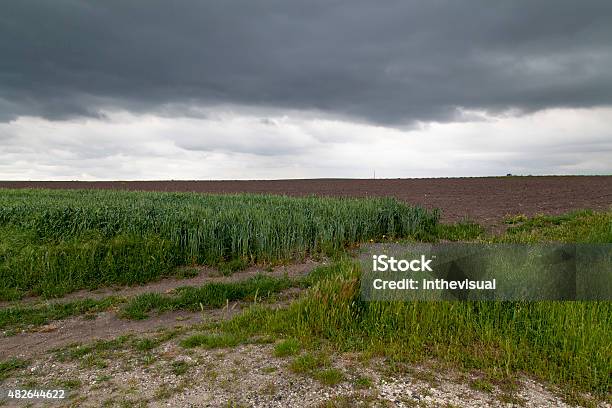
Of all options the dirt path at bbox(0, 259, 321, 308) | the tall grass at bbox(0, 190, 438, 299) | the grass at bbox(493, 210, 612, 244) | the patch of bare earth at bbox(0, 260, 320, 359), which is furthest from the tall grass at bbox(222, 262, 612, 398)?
the tall grass at bbox(0, 190, 438, 299)

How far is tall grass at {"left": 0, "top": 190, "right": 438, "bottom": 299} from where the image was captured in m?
10.3

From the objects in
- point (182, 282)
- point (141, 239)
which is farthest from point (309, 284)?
point (141, 239)

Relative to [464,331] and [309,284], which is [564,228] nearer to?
[309,284]

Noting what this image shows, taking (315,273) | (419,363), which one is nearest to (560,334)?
(419,363)

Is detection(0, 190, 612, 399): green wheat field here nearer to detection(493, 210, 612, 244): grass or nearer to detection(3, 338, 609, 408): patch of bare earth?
detection(493, 210, 612, 244): grass

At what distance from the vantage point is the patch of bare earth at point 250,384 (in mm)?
4473

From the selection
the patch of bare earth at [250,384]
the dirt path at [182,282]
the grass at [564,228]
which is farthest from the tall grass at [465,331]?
the grass at [564,228]

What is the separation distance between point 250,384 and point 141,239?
8231mm

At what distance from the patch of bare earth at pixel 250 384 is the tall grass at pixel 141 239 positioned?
5.19 metres

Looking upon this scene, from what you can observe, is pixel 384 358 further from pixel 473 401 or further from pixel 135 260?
pixel 135 260

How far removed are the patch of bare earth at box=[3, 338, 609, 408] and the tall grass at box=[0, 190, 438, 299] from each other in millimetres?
5195

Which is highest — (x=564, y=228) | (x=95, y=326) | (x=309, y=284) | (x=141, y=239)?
(x=141, y=239)

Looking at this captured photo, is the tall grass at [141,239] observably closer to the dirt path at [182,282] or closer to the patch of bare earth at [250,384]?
the dirt path at [182,282]

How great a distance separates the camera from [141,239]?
11.9 m
